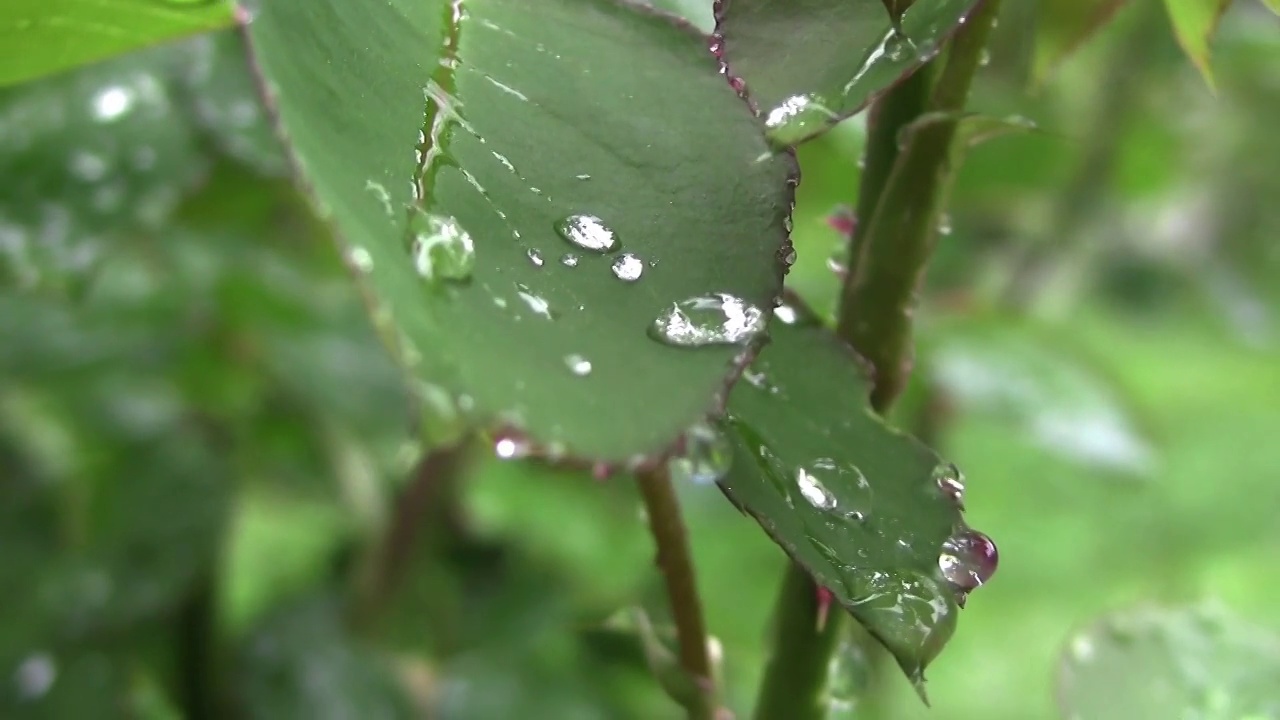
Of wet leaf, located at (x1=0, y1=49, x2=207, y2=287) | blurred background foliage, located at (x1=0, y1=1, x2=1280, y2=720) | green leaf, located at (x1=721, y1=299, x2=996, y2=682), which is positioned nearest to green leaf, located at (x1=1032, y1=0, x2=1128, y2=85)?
blurred background foliage, located at (x1=0, y1=1, x2=1280, y2=720)

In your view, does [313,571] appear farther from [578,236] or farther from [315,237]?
[578,236]

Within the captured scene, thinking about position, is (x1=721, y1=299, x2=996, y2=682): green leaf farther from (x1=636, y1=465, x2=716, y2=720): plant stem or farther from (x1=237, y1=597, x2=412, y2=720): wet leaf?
(x1=237, y1=597, x2=412, y2=720): wet leaf

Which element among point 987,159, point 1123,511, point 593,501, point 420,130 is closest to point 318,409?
point 593,501

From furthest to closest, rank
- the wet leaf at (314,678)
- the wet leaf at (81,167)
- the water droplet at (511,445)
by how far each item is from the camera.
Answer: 1. the wet leaf at (314,678)
2. the wet leaf at (81,167)
3. the water droplet at (511,445)

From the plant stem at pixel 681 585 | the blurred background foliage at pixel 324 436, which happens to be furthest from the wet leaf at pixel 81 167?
the plant stem at pixel 681 585

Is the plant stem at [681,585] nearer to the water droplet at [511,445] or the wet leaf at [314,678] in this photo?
the water droplet at [511,445]

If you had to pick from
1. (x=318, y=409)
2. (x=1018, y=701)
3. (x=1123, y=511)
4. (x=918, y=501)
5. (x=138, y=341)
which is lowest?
(x=1123, y=511)
